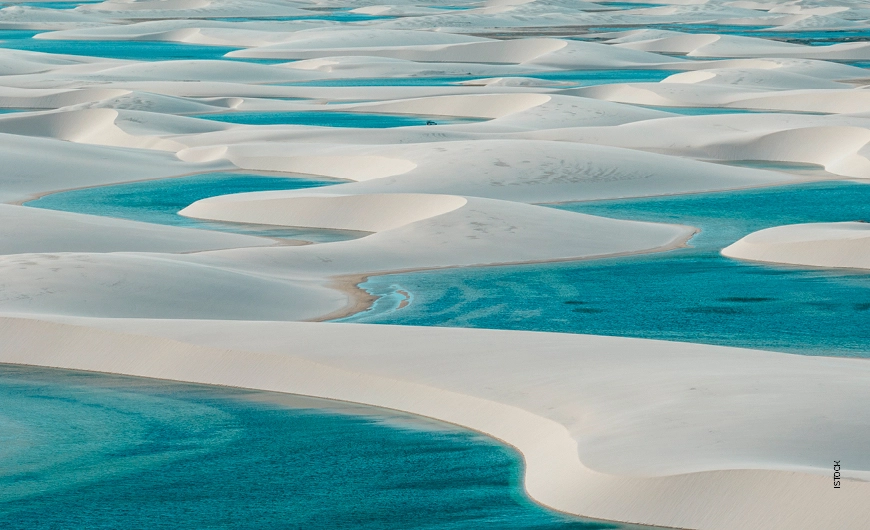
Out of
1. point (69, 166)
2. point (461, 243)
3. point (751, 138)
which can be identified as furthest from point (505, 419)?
point (751, 138)

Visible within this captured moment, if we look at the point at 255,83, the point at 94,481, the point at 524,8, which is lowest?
the point at 94,481

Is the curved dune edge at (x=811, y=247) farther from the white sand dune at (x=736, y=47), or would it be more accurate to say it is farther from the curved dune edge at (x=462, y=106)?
the white sand dune at (x=736, y=47)

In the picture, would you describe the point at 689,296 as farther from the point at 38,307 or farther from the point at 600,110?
→ the point at 600,110

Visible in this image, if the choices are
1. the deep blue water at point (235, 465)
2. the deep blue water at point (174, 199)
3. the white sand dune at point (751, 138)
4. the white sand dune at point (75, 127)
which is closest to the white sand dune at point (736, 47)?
the white sand dune at point (751, 138)

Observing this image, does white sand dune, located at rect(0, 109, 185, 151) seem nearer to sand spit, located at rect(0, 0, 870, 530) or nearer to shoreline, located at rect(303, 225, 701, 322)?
→ sand spit, located at rect(0, 0, 870, 530)

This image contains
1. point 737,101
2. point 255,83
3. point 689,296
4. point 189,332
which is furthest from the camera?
point 255,83

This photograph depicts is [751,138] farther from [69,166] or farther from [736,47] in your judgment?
[736,47]

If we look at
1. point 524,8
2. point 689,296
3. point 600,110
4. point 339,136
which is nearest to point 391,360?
point 689,296
